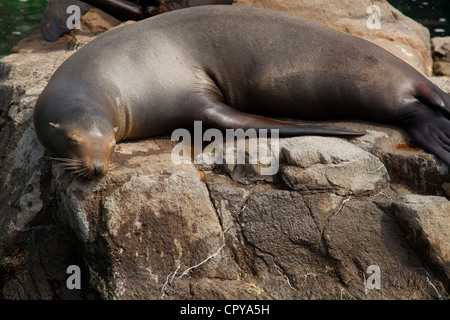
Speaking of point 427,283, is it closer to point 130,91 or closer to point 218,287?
point 218,287

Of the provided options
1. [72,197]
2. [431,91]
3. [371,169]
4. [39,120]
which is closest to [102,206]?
[72,197]

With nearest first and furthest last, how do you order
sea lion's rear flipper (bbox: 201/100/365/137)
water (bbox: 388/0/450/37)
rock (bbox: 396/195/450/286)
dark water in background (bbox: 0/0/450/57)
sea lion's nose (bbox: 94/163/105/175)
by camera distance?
rock (bbox: 396/195/450/286), sea lion's nose (bbox: 94/163/105/175), sea lion's rear flipper (bbox: 201/100/365/137), dark water in background (bbox: 0/0/450/57), water (bbox: 388/0/450/37)

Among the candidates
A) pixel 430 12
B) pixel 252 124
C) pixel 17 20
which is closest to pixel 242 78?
pixel 252 124

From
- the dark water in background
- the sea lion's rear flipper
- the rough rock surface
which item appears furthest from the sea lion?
the dark water in background

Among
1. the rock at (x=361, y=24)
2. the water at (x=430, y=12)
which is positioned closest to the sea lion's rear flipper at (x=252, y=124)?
the rock at (x=361, y=24)

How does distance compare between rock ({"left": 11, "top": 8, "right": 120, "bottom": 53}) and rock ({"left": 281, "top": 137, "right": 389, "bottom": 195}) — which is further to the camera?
rock ({"left": 11, "top": 8, "right": 120, "bottom": 53})

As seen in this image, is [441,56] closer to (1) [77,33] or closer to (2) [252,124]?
(2) [252,124]

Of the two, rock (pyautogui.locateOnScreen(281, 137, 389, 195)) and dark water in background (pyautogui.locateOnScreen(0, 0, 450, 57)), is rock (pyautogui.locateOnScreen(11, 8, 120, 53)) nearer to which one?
dark water in background (pyautogui.locateOnScreen(0, 0, 450, 57))

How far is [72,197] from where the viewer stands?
3461 millimetres

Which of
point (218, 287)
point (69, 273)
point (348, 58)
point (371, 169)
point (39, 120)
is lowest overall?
point (69, 273)

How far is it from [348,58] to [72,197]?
2.29 m

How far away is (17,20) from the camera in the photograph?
10031mm

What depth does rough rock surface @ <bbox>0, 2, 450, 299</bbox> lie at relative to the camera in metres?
3.32

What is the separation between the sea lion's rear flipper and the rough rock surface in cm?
11
